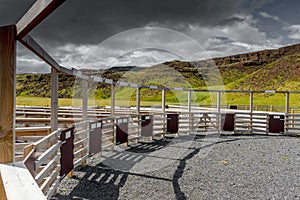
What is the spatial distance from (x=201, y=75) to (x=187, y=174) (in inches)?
3285

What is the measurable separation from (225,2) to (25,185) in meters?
5.53

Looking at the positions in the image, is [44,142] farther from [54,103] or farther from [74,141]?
[74,141]

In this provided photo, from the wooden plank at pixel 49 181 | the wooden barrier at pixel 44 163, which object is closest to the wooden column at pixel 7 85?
the wooden barrier at pixel 44 163

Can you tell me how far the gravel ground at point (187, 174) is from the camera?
4492 millimetres

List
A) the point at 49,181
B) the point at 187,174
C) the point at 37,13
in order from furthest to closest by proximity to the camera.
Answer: the point at 187,174
the point at 49,181
the point at 37,13

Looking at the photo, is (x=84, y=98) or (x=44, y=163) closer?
(x=44, y=163)

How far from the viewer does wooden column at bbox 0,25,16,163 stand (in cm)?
211

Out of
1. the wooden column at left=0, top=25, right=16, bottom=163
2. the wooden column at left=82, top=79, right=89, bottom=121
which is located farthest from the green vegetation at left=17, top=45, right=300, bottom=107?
the wooden column at left=0, top=25, right=16, bottom=163

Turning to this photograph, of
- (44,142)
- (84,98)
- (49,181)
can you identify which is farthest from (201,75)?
(44,142)

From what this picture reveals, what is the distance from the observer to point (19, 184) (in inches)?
58.2

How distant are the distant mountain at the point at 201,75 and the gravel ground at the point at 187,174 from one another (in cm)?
250

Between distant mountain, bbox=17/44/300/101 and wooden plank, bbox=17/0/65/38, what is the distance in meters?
4.63

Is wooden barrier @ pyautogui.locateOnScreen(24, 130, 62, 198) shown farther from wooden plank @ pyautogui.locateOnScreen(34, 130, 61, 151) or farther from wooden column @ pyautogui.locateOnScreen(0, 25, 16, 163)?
wooden column @ pyautogui.locateOnScreen(0, 25, 16, 163)

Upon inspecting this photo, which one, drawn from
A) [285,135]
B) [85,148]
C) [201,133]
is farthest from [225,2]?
[285,135]
